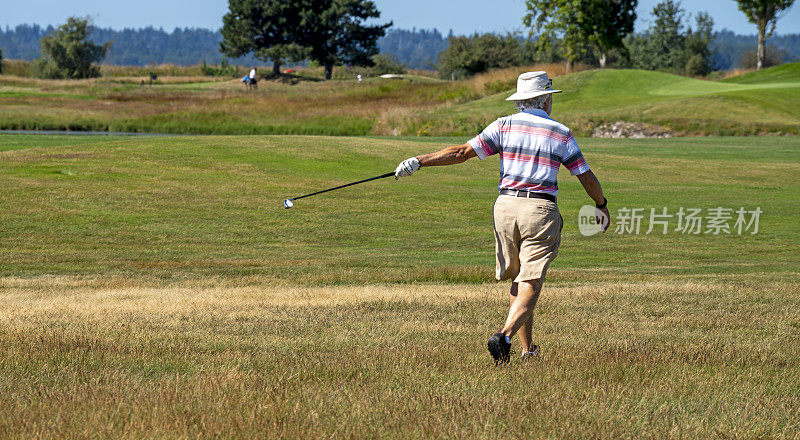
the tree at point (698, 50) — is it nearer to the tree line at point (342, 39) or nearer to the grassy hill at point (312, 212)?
the tree line at point (342, 39)

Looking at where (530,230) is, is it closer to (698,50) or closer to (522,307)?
(522,307)

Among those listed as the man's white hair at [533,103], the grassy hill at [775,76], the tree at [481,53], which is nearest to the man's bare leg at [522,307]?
the man's white hair at [533,103]

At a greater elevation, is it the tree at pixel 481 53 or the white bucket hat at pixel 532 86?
the tree at pixel 481 53

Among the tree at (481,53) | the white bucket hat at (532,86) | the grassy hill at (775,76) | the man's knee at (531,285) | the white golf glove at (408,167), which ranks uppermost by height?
the tree at (481,53)

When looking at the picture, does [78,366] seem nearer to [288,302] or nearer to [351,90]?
[288,302]

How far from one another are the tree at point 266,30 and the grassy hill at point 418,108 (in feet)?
125

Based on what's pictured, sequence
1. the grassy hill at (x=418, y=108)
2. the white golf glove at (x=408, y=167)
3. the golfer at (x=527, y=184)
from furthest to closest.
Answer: the grassy hill at (x=418, y=108), the white golf glove at (x=408, y=167), the golfer at (x=527, y=184)

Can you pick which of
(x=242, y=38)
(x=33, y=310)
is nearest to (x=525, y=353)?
(x=33, y=310)

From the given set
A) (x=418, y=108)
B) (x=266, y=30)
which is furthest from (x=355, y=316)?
(x=266, y=30)

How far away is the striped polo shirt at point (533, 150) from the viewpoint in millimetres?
6348

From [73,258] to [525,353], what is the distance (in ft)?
39.0

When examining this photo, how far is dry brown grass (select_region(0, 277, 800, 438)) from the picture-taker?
4.65m

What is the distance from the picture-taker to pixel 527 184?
6387 millimetres

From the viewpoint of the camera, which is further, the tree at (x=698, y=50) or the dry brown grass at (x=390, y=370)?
the tree at (x=698, y=50)
